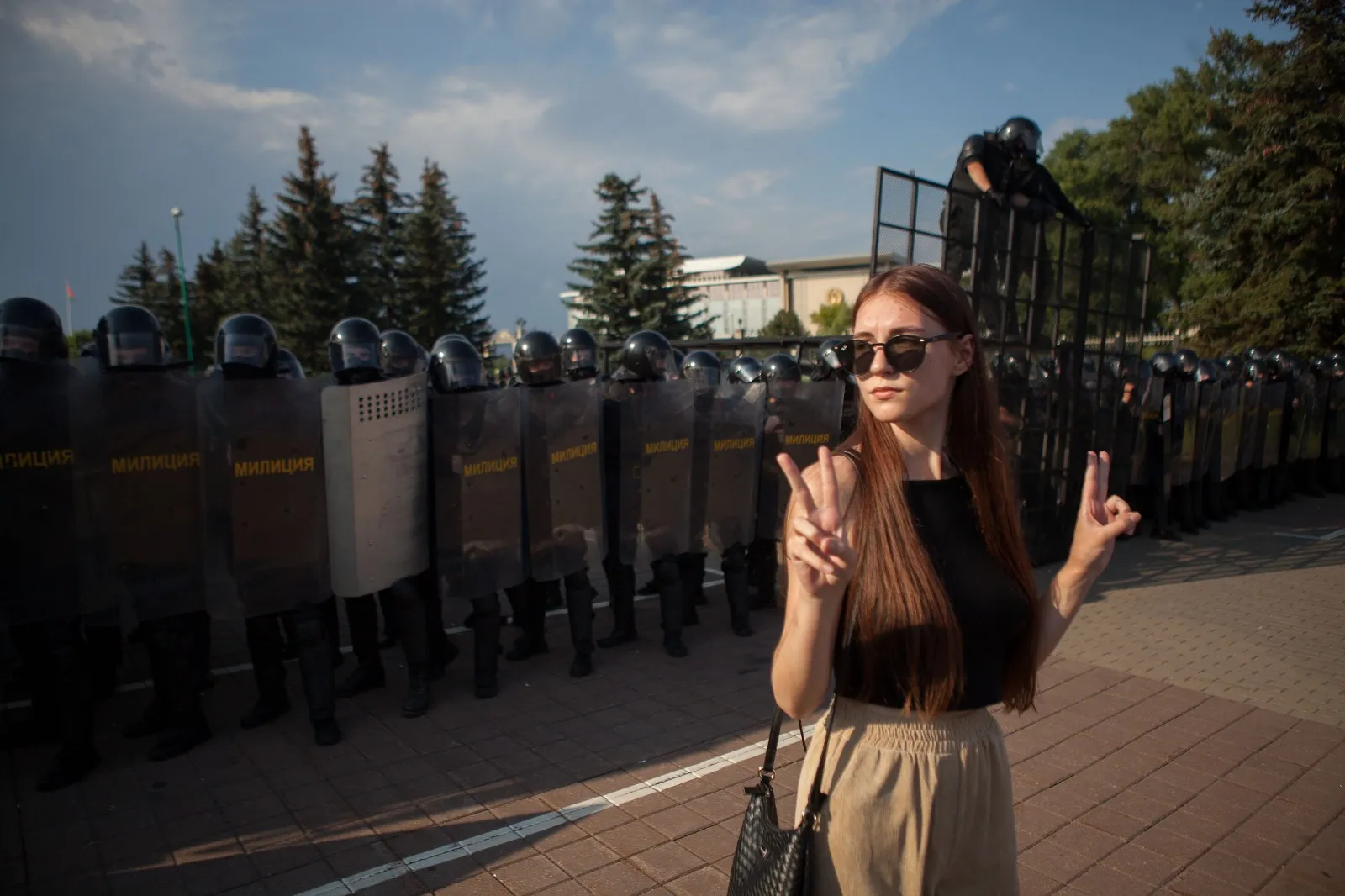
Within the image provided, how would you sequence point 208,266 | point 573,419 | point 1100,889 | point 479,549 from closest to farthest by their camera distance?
point 1100,889, point 479,549, point 573,419, point 208,266

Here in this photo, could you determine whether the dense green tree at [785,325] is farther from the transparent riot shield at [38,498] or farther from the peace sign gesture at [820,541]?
the peace sign gesture at [820,541]

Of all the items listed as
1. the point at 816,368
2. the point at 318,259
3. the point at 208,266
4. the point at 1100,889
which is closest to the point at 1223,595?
the point at 816,368

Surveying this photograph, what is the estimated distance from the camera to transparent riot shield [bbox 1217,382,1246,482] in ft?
38.1

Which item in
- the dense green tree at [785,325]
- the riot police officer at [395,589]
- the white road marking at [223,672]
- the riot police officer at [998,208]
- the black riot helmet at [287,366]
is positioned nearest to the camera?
the riot police officer at [395,589]

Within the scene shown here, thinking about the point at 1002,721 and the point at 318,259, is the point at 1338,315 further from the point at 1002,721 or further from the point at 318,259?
the point at 318,259

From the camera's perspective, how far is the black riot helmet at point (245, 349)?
468 cm

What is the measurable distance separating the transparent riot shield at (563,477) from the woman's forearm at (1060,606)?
3.97 meters

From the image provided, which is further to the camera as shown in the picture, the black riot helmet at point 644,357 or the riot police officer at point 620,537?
the black riot helmet at point 644,357

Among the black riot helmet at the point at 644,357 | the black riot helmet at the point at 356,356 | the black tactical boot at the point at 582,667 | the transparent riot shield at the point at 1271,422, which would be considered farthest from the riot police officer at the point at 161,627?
the transparent riot shield at the point at 1271,422

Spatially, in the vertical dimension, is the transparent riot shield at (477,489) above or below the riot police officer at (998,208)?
below

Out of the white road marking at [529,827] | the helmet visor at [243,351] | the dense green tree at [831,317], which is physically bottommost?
the white road marking at [529,827]

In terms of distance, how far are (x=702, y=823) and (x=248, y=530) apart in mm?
2807

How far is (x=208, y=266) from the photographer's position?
1563 inches

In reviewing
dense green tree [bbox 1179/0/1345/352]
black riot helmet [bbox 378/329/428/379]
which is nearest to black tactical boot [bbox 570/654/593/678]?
black riot helmet [bbox 378/329/428/379]
